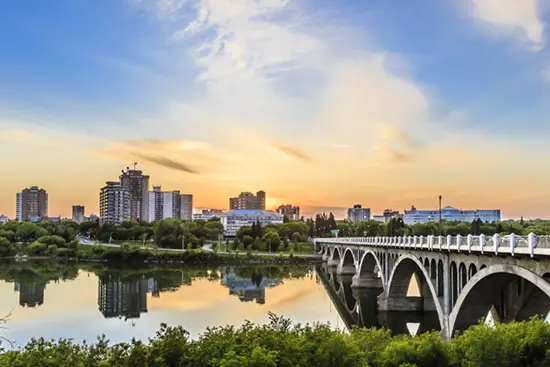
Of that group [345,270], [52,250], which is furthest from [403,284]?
[52,250]

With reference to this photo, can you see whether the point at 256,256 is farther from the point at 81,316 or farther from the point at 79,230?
the point at 79,230

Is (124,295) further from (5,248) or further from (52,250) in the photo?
(5,248)

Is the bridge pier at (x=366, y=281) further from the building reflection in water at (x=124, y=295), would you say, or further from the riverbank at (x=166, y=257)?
the riverbank at (x=166, y=257)

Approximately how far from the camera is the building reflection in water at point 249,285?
64.5m

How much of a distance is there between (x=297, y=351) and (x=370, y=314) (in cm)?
3379

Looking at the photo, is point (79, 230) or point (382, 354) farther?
point (79, 230)

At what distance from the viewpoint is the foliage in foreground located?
16719 millimetres

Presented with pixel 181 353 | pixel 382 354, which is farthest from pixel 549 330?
pixel 181 353

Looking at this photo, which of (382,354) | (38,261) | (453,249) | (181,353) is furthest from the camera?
(38,261)

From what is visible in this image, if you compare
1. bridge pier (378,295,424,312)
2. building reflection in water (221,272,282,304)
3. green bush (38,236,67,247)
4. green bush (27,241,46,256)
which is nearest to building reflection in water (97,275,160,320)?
building reflection in water (221,272,282,304)

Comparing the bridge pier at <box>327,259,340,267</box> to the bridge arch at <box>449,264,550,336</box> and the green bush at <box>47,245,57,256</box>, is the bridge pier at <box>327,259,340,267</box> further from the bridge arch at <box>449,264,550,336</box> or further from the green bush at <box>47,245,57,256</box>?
the bridge arch at <box>449,264,550,336</box>

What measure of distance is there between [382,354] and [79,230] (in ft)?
558

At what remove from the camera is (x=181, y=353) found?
18.0m

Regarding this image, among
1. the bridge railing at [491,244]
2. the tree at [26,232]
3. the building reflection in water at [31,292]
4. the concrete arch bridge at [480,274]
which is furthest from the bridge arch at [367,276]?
the tree at [26,232]
